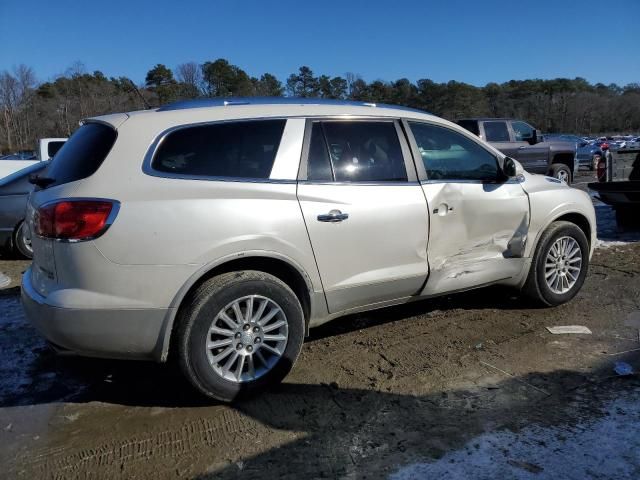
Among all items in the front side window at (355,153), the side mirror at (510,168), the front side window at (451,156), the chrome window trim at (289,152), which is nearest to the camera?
the chrome window trim at (289,152)

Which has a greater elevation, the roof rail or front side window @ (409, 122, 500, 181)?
the roof rail

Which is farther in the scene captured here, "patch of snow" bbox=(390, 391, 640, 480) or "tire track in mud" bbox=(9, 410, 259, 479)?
"tire track in mud" bbox=(9, 410, 259, 479)

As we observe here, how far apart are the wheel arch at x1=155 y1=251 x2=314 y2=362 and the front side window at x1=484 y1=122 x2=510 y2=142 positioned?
11677 mm

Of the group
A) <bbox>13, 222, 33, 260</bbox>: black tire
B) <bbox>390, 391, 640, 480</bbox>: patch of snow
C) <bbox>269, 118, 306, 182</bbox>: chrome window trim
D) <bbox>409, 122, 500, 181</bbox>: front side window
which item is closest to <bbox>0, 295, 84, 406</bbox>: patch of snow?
<bbox>269, 118, 306, 182</bbox>: chrome window trim

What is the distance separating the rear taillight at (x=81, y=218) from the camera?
114 inches

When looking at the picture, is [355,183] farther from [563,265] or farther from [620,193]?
[620,193]

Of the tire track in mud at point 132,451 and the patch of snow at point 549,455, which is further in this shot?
the tire track in mud at point 132,451

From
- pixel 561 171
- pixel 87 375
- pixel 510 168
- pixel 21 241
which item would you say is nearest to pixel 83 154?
pixel 87 375

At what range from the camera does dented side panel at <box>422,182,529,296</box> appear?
4.03 metres

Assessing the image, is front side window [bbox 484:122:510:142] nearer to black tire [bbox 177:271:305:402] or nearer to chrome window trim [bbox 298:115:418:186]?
chrome window trim [bbox 298:115:418:186]

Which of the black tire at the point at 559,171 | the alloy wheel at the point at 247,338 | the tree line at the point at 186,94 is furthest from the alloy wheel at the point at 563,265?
the tree line at the point at 186,94

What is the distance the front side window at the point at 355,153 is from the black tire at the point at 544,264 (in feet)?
5.30

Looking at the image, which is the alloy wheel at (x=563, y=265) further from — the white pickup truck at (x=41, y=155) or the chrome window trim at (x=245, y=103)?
the white pickup truck at (x=41, y=155)

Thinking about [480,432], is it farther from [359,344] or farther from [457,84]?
[457,84]
